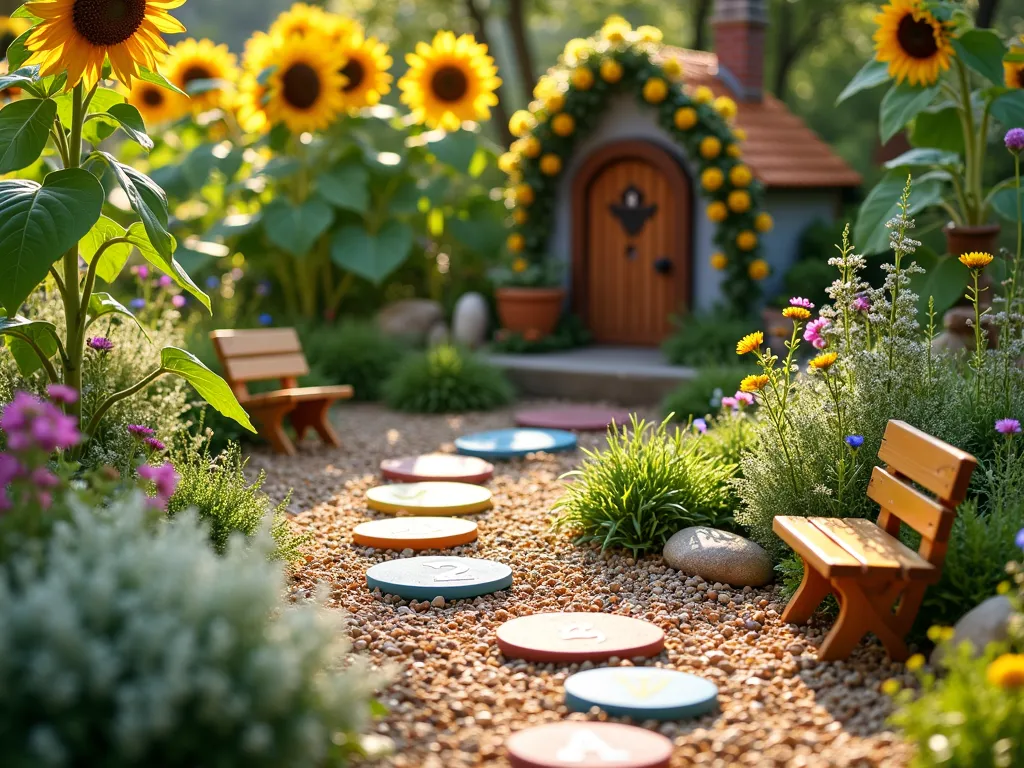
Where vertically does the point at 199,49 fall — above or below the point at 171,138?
above

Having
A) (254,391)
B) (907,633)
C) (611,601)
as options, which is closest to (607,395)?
(254,391)

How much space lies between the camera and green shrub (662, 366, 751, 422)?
736 centimetres

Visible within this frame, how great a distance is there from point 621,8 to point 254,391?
15703 mm

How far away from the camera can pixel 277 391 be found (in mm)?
7352

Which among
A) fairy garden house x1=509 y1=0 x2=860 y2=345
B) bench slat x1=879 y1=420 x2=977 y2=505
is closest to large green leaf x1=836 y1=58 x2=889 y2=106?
fairy garden house x1=509 y1=0 x2=860 y2=345

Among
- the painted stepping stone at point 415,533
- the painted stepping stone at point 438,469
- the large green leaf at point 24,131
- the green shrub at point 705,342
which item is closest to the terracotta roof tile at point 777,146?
the green shrub at point 705,342

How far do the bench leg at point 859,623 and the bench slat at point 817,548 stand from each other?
0.08 m

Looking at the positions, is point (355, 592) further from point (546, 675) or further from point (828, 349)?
point (828, 349)

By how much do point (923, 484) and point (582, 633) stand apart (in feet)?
4.18

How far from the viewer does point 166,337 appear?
20.7 feet

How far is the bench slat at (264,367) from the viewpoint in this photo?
277 inches

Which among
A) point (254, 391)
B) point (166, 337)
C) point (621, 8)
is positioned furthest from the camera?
point (621, 8)

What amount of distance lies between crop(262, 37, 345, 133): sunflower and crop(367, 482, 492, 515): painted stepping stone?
4.23 metres

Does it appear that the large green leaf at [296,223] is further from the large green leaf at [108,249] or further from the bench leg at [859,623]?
the bench leg at [859,623]
